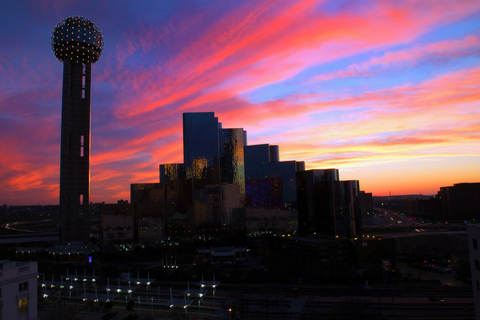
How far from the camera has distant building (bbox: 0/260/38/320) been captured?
1030 inches

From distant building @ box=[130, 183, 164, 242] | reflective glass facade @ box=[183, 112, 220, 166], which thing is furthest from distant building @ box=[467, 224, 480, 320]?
reflective glass facade @ box=[183, 112, 220, 166]

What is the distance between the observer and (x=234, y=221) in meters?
144

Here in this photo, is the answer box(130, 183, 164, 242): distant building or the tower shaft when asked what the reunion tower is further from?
box(130, 183, 164, 242): distant building

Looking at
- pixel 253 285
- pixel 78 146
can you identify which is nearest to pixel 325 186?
pixel 253 285

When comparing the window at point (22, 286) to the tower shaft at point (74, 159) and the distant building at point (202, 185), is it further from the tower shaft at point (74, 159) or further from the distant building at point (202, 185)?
the distant building at point (202, 185)

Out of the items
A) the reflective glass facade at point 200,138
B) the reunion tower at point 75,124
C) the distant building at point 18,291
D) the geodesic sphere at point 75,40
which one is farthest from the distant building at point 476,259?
the reflective glass facade at point 200,138

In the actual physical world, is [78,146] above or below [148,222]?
above

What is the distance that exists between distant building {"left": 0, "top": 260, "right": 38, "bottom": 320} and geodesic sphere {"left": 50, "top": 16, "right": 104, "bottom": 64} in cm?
9462

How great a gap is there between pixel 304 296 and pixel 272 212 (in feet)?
337

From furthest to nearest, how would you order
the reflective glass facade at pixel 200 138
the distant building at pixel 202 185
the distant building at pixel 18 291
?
the reflective glass facade at pixel 200 138
the distant building at pixel 202 185
the distant building at pixel 18 291

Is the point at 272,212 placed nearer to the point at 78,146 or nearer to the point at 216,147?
the point at 216,147

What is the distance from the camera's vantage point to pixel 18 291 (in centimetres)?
2750

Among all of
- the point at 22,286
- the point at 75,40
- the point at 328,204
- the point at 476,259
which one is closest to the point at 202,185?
the point at 328,204

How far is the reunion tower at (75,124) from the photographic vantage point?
10206 centimetres
